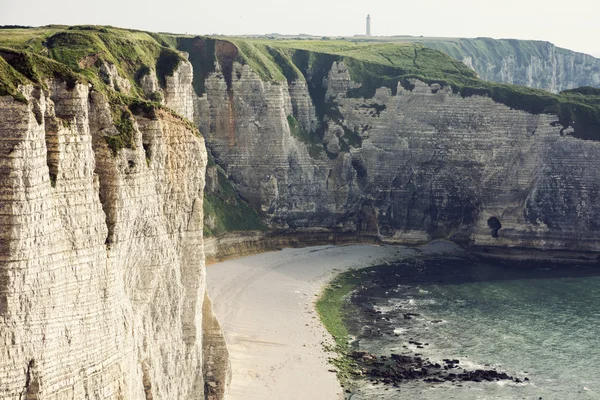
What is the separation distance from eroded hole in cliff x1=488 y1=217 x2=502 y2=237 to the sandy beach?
8570 mm

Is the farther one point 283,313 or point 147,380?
point 283,313

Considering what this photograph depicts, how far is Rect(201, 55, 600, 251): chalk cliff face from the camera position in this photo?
93312 millimetres

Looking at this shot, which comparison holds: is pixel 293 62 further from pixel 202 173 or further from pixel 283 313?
pixel 202 173

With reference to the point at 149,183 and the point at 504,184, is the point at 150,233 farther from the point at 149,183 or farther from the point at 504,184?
the point at 504,184

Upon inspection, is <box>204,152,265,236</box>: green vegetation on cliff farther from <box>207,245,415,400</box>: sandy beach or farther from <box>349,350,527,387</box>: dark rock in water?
<box>349,350,527,387</box>: dark rock in water

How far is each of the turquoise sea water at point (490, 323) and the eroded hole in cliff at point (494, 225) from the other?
4.13 meters

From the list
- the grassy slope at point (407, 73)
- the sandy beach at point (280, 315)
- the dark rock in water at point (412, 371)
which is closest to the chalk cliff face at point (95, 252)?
the sandy beach at point (280, 315)

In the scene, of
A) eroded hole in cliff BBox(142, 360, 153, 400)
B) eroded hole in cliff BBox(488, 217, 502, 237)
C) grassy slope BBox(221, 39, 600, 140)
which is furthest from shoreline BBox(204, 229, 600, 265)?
eroded hole in cliff BBox(142, 360, 153, 400)

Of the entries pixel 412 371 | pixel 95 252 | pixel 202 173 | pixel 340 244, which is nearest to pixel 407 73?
pixel 340 244

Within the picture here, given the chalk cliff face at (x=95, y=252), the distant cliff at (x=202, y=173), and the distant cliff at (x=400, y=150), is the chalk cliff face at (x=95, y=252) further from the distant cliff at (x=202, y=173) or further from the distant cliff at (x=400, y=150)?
the distant cliff at (x=400, y=150)

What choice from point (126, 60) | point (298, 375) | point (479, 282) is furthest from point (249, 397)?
A: point (479, 282)

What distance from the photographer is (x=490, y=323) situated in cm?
7181

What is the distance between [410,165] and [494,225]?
10.8 m

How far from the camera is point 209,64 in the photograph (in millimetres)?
93312
